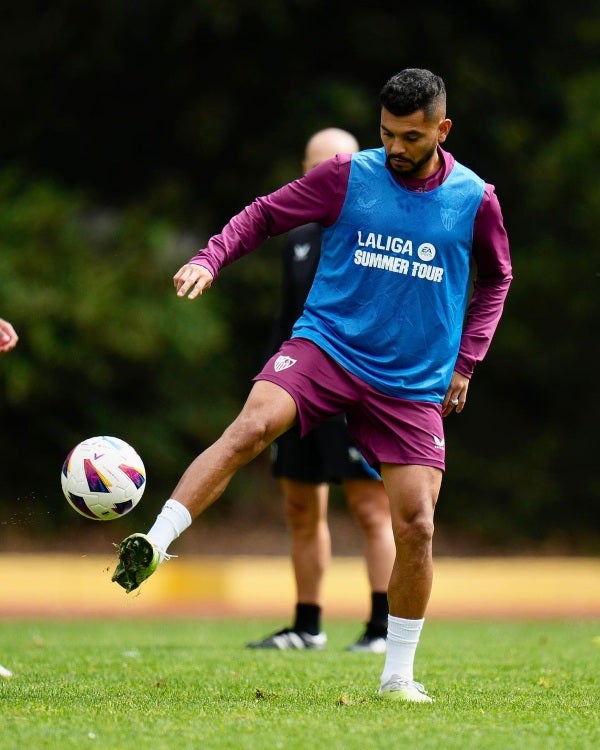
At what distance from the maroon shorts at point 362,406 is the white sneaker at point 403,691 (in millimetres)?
838

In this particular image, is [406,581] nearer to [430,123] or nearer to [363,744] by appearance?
[363,744]

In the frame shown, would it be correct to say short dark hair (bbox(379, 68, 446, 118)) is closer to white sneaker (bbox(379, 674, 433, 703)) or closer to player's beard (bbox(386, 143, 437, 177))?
player's beard (bbox(386, 143, 437, 177))

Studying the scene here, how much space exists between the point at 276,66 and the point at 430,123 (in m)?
11.7

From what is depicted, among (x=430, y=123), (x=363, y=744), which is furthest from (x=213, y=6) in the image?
(x=363, y=744)

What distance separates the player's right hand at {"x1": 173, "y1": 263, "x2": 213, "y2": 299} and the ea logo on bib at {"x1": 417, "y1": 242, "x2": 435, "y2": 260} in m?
0.83

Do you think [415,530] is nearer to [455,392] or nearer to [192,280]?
[455,392]

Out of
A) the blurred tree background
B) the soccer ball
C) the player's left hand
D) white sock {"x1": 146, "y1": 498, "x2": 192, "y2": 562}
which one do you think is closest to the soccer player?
the player's left hand

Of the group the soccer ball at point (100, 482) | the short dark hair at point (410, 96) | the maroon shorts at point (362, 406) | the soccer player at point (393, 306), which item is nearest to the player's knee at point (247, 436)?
the soccer player at point (393, 306)

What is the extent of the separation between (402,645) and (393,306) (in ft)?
4.33

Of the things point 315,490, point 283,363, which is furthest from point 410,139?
point 315,490

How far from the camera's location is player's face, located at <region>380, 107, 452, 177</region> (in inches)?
190

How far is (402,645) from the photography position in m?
4.92

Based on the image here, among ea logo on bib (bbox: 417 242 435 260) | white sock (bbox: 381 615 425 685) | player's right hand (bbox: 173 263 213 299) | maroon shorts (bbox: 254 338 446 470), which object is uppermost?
ea logo on bib (bbox: 417 242 435 260)

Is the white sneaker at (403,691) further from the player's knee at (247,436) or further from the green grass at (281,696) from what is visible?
the player's knee at (247,436)
